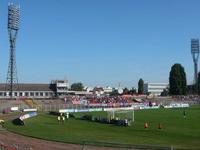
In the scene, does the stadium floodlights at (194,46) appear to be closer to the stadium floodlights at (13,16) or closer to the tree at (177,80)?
the tree at (177,80)

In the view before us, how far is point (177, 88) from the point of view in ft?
593

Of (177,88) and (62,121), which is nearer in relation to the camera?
(62,121)

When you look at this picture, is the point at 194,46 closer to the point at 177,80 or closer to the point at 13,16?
the point at 177,80

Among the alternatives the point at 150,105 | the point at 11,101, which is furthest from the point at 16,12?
the point at 150,105

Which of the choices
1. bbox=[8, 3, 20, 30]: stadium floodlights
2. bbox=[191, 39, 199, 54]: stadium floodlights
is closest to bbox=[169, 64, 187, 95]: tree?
bbox=[191, 39, 199, 54]: stadium floodlights

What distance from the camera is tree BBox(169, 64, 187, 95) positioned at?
591 feet

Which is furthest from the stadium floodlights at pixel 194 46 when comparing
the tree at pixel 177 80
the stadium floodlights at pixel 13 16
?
the stadium floodlights at pixel 13 16

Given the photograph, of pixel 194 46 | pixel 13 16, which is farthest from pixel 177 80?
pixel 13 16

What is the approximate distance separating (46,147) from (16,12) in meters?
99.5

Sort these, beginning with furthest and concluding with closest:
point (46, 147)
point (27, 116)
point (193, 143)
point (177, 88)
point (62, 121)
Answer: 1. point (177, 88)
2. point (27, 116)
3. point (62, 121)
4. point (193, 143)
5. point (46, 147)

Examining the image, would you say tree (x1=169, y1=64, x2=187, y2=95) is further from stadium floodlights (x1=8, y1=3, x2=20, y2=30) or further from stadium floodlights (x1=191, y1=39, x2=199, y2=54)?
stadium floodlights (x1=8, y1=3, x2=20, y2=30)

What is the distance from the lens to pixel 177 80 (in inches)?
7072

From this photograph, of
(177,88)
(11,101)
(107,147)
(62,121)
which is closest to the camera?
(107,147)

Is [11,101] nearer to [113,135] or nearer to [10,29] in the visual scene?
[10,29]
